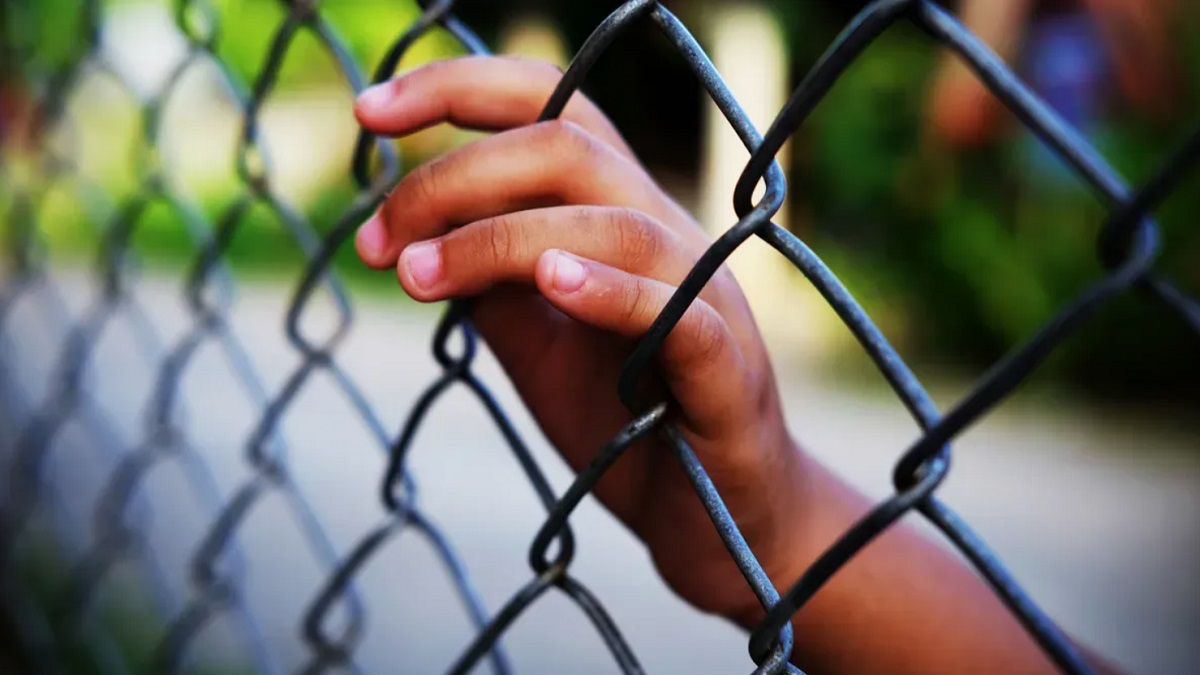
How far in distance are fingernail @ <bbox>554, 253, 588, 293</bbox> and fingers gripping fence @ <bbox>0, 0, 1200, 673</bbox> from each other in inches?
2.0

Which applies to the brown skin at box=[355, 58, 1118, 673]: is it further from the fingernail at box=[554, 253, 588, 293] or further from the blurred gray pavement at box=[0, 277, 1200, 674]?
the blurred gray pavement at box=[0, 277, 1200, 674]

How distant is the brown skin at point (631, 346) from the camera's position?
2.07 ft

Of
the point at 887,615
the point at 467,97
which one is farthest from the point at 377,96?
the point at 887,615

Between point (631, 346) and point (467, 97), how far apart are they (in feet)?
0.65

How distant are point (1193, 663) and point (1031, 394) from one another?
2.19 meters

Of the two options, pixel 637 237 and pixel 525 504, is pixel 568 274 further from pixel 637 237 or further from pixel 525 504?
pixel 525 504

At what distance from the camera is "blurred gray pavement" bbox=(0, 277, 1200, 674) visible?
2584 millimetres

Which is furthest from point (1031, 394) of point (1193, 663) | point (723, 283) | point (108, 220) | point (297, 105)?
point (297, 105)

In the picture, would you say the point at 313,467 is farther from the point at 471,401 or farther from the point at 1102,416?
the point at 1102,416

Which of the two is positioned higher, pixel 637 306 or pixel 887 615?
pixel 637 306

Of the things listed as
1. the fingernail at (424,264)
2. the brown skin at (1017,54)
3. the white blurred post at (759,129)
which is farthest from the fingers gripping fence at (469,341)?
the white blurred post at (759,129)

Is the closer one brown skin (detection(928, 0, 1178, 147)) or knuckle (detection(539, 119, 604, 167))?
knuckle (detection(539, 119, 604, 167))

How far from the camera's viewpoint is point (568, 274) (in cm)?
59

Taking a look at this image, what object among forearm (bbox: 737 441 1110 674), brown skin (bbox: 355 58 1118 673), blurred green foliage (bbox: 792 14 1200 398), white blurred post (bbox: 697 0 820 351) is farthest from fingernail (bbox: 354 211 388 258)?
white blurred post (bbox: 697 0 820 351)
